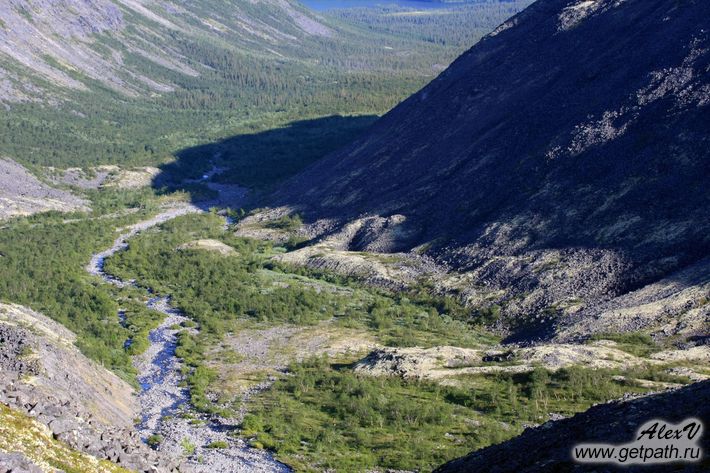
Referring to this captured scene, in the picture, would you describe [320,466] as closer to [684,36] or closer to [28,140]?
[684,36]

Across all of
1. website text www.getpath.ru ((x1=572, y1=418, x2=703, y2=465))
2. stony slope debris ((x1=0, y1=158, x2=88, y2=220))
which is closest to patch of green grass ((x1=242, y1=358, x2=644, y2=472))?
website text www.getpath.ru ((x1=572, y1=418, x2=703, y2=465))

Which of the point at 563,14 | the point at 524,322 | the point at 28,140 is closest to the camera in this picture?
the point at 524,322

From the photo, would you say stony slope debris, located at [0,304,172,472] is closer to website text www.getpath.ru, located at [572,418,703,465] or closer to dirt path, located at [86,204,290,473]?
dirt path, located at [86,204,290,473]

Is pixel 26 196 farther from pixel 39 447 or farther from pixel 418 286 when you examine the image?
pixel 39 447

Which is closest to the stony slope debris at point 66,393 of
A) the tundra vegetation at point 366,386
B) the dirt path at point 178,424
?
the dirt path at point 178,424

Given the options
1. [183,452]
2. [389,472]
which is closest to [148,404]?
[183,452]

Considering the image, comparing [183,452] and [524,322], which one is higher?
[524,322]

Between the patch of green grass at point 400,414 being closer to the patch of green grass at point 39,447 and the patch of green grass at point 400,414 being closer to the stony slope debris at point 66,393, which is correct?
the stony slope debris at point 66,393
